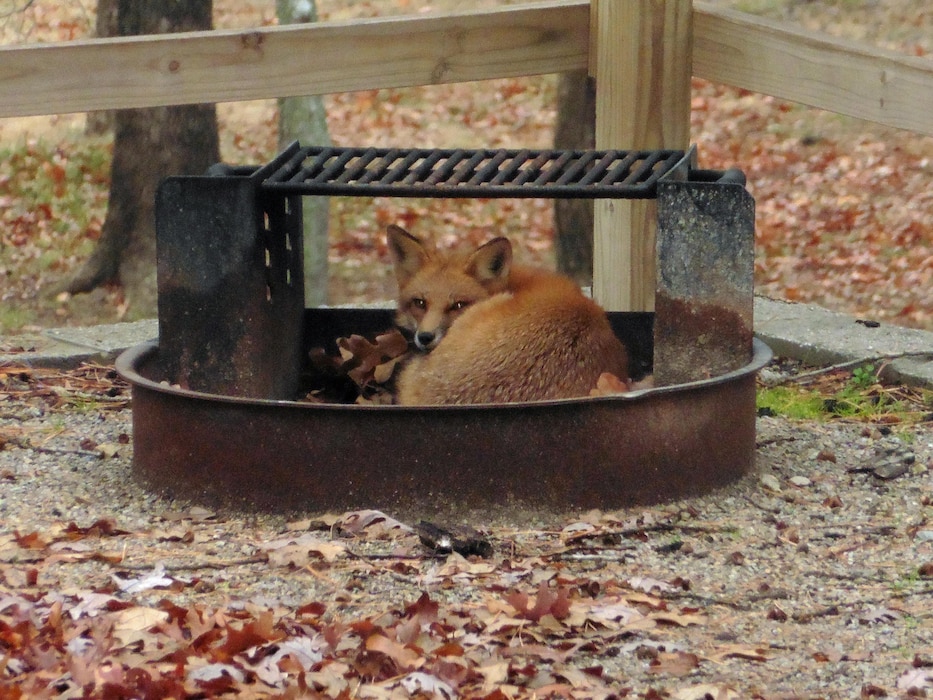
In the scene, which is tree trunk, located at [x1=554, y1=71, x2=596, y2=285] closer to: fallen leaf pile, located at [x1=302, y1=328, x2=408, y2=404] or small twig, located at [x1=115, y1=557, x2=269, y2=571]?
fallen leaf pile, located at [x1=302, y1=328, x2=408, y2=404]

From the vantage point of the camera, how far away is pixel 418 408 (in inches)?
174

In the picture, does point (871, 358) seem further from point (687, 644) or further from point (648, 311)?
point (687, 644)

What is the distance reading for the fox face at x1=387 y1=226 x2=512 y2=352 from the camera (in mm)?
5695

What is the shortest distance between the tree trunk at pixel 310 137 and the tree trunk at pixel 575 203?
2.24 m

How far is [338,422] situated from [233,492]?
524 mm

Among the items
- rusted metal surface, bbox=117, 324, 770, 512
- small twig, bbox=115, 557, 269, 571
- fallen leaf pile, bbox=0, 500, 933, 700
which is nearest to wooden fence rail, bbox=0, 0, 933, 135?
rusted metal surface, bbox=117, 324, 770, 512

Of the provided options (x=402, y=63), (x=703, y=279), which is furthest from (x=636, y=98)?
(x=703, y=279)

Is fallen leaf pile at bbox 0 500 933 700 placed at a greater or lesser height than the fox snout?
lesser

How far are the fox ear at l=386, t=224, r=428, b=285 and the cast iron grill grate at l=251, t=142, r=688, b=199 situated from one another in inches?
19.1

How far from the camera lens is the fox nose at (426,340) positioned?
557 cm

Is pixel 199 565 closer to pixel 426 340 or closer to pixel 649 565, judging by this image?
pixel 649 565

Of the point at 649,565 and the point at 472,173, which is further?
the point at 472,173

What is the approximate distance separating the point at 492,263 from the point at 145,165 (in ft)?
21.5

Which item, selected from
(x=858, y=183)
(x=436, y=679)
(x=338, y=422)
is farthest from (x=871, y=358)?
(x=858, y=183)
